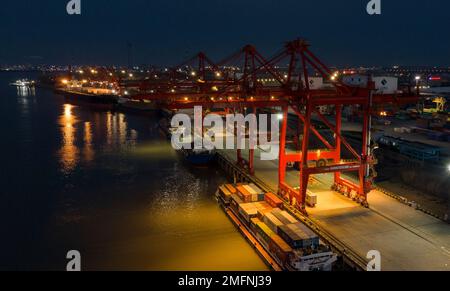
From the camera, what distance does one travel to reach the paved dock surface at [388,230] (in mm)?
14344

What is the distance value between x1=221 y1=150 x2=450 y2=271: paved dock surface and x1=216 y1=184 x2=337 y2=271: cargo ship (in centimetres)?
153

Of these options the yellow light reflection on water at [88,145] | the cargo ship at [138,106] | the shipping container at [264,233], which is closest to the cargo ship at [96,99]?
the cargo ship at [138,106]

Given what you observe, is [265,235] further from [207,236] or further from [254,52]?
[254,52]

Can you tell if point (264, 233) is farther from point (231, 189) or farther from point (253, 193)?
point (231, 189)

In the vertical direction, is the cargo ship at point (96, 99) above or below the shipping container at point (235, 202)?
above

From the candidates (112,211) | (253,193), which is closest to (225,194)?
(253,193)

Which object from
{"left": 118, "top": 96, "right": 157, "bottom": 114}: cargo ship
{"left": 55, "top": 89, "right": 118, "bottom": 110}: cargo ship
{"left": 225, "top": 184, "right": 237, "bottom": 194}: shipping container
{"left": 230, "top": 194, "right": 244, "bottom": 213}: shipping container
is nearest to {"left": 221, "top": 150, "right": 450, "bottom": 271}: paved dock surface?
{"left": 230, "top": 194, "right": 244, "bottom": 213}: shipping container

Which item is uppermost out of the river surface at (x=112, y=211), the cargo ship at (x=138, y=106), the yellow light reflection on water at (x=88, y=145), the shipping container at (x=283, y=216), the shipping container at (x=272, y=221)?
the cargo ship at (x=138, y=106)

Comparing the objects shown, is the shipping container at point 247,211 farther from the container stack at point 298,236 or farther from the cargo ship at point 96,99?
the cargo ship at point 96,99

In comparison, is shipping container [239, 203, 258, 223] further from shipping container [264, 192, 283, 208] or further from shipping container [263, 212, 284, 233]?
shipping container [263, 212, 284, 233]

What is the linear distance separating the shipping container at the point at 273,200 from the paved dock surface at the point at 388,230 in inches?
59.9

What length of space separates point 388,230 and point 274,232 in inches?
195

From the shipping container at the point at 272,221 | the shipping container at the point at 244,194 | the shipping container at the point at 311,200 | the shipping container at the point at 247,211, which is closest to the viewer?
the shipping container at the point at 272,221
